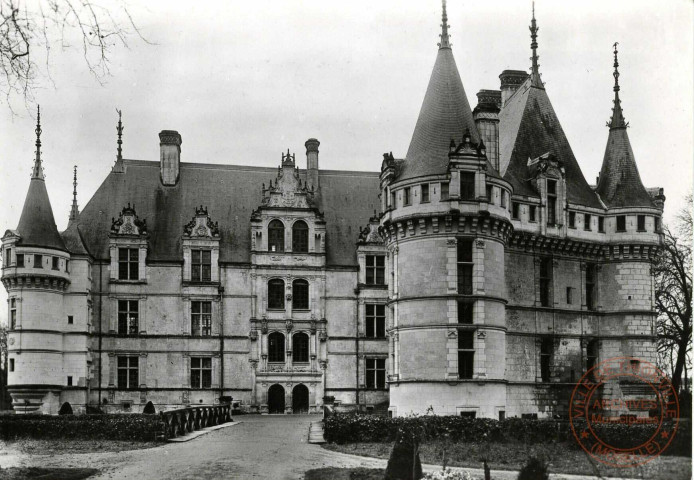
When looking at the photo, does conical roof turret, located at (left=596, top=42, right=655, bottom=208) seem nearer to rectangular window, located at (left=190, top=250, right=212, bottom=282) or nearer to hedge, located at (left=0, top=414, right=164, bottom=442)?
rectangular window, located at (left=190, top=250, right=212, bottom=282)

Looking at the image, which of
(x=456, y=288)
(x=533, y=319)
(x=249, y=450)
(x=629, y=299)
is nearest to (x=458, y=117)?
(x=456, y=288)

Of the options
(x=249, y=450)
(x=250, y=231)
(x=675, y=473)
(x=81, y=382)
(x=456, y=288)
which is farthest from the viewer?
(x=250, y=231)

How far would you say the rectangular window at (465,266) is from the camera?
95.3 feet

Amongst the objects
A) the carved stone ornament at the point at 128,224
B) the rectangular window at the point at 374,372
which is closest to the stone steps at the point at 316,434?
the rectangular window at the point at 374,372

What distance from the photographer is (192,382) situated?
42.8 m

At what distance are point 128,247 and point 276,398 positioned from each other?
1082cm

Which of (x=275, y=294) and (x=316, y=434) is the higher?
(x=275, y=294)

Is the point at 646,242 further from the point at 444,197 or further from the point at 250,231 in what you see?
the point at 250,231

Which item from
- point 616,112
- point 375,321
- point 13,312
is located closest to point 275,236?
point 375,321

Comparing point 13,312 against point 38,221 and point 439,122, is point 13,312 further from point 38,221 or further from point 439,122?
point 439,122

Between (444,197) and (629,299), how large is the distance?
984 centimetres

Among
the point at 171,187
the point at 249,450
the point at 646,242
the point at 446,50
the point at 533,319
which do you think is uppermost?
the point at 446,50

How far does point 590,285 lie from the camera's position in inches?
1347

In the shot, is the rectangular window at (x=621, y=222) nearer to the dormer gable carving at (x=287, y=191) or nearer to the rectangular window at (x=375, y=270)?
the rectangular window at (x=375, y=270)
